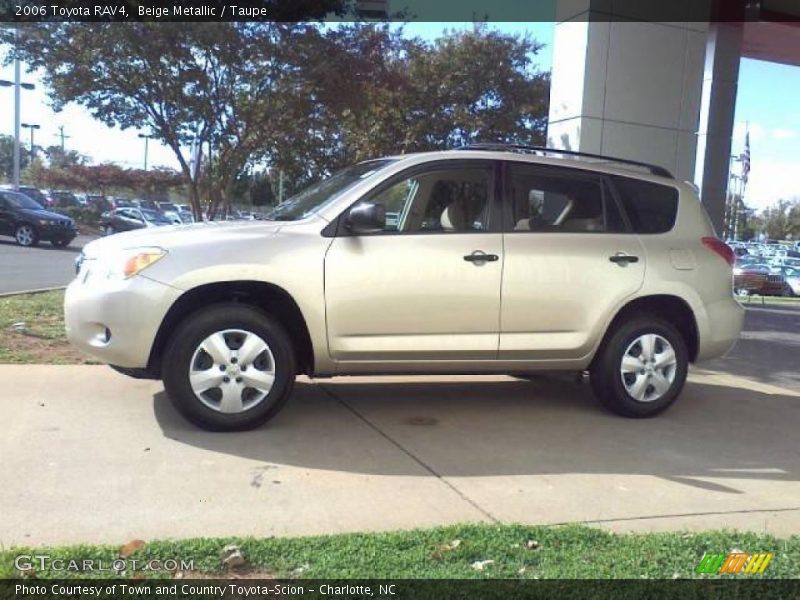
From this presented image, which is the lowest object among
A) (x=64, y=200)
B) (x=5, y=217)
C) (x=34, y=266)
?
(x=34, y=266)

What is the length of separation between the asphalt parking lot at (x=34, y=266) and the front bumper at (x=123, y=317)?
311 inches

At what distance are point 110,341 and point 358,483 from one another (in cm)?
184

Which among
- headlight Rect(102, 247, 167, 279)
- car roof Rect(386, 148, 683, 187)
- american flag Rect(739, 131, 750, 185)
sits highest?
american flag Rect(739, 131, 750, 185)

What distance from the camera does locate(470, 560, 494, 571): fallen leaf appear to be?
322 cm

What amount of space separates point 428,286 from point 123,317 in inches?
77.7

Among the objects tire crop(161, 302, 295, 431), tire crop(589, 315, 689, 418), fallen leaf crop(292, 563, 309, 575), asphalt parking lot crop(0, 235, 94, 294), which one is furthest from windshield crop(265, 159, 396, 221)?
asphalt parking lot crop(0, 235, 94, 294)

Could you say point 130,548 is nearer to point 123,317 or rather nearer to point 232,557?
point 232,557

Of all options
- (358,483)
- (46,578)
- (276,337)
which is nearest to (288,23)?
(276,337)

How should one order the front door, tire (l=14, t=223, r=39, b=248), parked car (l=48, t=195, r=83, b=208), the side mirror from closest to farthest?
the side mirror, the front door, tire (l=14, t=223, r=39, b=248), parked car (l=48, t=195, r=83, b=208)

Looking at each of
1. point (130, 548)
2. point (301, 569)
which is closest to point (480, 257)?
point (301, 569)

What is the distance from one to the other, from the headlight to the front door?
108 cm

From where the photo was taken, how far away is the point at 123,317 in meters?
4.69

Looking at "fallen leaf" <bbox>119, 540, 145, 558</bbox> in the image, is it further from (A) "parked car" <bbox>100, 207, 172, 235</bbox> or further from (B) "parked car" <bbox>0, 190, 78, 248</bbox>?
(A) "parked car" <bbox>100, 207, 172, 235</bbox>

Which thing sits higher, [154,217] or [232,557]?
[154,217]
